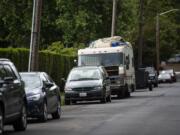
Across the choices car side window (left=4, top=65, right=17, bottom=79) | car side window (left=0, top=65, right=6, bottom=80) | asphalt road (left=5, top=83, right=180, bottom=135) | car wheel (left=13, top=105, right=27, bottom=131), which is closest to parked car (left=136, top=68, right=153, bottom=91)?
asphalt road (left=5, top=83, right=180, bottom=135)

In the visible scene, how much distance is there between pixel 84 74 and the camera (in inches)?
1320

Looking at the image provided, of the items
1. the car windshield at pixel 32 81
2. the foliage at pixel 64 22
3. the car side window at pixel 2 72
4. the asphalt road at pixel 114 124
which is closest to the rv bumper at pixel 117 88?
the asphalt road at pixel 114 124

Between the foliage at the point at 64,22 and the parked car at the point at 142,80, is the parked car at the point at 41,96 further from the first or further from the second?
the foliage at the point at 64,22

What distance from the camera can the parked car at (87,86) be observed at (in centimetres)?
3259

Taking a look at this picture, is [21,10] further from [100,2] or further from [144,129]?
[144,129]

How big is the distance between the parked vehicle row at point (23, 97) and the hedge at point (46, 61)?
10938 mm

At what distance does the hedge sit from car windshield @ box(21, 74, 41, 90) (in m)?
10.9

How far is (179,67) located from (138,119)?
334ft

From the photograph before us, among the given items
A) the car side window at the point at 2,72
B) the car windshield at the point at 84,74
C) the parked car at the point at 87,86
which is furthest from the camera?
the car windshield at the point at 84,74

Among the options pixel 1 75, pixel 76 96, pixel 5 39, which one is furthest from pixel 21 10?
pixel 1 75

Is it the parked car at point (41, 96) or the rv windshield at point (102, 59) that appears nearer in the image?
the parked car at point (41, 96)

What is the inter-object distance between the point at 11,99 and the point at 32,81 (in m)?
4.93

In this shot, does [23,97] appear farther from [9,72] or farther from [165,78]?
[165,78]

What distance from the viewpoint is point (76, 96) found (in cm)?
3266
